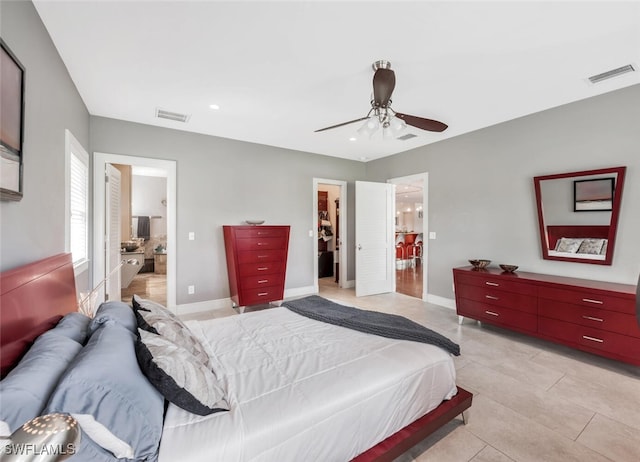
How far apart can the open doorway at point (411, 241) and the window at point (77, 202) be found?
14.9 ft

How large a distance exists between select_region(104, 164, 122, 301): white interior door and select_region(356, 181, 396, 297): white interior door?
3.62 metres

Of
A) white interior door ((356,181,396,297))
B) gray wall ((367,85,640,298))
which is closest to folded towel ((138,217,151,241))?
white interior door ((356,181,396,297))

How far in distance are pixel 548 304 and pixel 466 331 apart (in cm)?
92

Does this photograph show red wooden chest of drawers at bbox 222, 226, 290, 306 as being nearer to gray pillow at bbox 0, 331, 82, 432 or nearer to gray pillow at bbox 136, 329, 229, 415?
gray pillow at bbox 136, 329, 229, 415

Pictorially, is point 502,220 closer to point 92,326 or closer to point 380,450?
point 380,450

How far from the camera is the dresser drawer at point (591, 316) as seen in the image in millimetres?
2496

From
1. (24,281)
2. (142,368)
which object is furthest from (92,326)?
(142,368)

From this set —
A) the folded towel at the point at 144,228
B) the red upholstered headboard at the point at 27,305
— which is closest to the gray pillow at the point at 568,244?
the red upholstered headboard at the point at 27,305

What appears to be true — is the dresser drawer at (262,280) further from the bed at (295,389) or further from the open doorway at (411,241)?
the open doorway at (411,241)

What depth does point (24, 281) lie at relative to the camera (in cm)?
132

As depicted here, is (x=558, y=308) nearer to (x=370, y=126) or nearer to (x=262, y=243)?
(x=370, y=126)

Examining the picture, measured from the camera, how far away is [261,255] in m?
4.21

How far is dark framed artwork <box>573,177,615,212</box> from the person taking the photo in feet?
9.56

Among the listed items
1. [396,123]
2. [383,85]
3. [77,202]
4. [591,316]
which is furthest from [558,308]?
[77,202]
